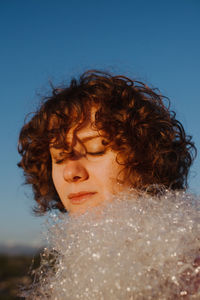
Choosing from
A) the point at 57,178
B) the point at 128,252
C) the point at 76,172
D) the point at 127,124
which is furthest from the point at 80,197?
the point at 128,252

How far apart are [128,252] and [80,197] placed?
→ 2.36 feet

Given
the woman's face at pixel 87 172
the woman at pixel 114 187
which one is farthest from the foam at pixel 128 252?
the woman's face at pixel 87 172

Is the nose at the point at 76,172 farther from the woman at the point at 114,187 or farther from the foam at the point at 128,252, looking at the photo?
the foam at the point at 128,252

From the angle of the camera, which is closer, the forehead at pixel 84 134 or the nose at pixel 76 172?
the nose at pixel 76 172

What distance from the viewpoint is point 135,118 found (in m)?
1.91

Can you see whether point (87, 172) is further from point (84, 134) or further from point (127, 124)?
point (127, 124)

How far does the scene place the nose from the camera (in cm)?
163

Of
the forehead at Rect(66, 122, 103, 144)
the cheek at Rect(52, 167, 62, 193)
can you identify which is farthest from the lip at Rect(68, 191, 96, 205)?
the forehead at Rect(66, 122, 103, 144)

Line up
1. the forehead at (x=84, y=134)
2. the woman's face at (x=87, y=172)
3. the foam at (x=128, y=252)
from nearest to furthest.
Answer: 1. the foam at (x=128, y=252)
2. the woman's face at (x=87, y=172)
3. the forehead at (x=84, y=134)

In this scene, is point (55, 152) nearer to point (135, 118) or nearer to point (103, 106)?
point (103, 106)

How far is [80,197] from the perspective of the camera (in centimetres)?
165

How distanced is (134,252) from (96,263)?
122mm

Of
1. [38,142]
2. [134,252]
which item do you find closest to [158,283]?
[134,252]

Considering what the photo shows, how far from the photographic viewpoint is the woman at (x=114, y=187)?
3.06 feet
